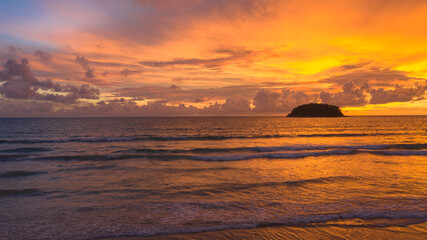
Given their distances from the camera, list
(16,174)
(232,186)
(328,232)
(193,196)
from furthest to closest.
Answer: (16,174) < (232,186) < (193,196) < (328,232)

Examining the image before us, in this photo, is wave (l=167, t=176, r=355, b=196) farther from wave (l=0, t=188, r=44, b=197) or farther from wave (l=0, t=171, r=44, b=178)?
wave (l=0, t=171, r=44, b=178)

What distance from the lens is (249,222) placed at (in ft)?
27.1

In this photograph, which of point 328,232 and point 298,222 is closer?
point 328,232

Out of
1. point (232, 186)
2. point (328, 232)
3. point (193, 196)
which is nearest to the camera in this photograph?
point (328, 232)

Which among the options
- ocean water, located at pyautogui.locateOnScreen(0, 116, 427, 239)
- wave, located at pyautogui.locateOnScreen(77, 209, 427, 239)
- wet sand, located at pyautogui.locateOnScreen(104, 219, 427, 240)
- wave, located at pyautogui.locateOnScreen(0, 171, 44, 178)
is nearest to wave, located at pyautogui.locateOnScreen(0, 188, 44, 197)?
ocean water, located at pyautogui.locateOnScreen(0, 116, 427, 239)

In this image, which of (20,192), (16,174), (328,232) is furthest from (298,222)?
(16,174)

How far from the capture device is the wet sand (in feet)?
24.0

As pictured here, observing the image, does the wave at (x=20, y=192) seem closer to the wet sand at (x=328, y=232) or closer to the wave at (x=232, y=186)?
the wave at (x=232, y=186)

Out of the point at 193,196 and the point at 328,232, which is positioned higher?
the point at 328,232

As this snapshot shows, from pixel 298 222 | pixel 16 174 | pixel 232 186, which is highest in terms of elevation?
pixel 298 222

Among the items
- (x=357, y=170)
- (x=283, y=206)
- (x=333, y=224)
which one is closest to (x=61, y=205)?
(x=283, y=206)

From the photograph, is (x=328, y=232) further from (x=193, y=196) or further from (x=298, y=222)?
(x=193, y=196)

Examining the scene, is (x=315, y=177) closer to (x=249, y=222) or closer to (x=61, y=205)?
(x=249, y=222)

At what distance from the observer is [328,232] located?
7559mm
